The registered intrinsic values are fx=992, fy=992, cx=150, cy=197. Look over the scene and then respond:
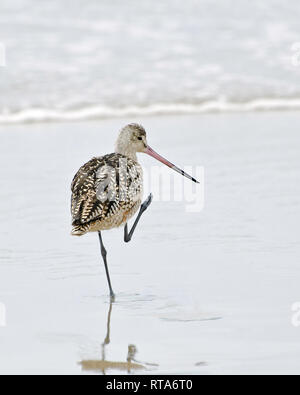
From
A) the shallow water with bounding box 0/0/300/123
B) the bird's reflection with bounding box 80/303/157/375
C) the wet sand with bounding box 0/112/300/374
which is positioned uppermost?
the shallow water with bounding box 0/0/300/123

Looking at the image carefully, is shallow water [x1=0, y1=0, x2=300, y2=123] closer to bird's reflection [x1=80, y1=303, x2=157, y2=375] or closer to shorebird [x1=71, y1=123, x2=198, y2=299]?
shorebird [x1=71, y1=123, x2=198, y2=299]

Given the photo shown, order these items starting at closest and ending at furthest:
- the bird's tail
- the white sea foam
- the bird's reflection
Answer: the bird's reflection
the bird's tail
the white sea foam

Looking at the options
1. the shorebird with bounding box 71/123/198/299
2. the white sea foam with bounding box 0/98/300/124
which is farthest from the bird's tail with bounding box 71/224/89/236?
the white sea foam with bounding box 0/98/300/124

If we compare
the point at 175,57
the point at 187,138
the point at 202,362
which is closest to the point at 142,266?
the point at 202,362

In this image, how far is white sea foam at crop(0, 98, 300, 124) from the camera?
36.5 ft

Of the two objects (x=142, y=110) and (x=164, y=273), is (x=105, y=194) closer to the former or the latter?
(x=164, y=273)

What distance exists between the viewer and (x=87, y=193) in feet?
18.2

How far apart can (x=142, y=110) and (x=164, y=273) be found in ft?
19.4

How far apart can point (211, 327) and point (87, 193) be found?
1.20m

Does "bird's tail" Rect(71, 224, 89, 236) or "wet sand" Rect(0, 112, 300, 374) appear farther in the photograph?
"bird's tail" Rect(71, 224, 89, 236)

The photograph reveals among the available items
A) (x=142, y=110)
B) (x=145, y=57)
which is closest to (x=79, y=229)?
(x=142, y=110)

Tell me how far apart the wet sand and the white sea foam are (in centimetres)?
176

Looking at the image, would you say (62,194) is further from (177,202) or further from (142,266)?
(142,266)

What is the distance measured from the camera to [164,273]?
5723 mm
